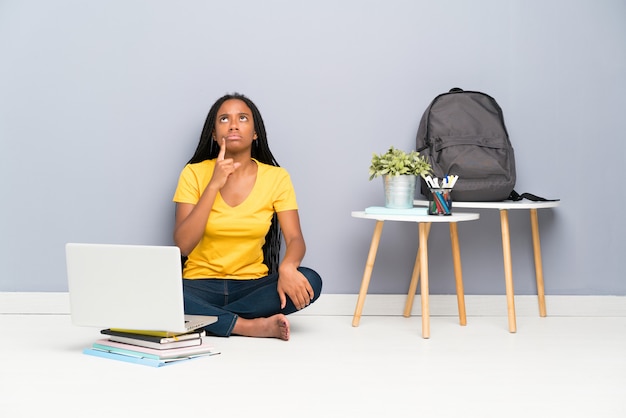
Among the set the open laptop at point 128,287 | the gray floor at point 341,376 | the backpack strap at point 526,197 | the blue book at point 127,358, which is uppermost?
the backpack strap at point 526,197

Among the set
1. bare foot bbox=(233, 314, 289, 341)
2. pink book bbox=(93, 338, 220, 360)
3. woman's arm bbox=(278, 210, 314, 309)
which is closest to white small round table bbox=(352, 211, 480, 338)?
woman's arm bbox=(278, 210, 314, 309)

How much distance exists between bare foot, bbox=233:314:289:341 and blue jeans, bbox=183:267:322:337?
3cm

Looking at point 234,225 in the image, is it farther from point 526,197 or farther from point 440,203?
point 526,197

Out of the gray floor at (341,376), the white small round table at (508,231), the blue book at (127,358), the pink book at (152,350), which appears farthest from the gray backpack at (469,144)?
the blue book at (127,358)

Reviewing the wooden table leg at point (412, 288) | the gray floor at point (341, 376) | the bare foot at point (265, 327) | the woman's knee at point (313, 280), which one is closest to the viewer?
the gray floor at point (341, 376)

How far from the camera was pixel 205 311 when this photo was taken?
2.30 m

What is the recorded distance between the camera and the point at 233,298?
246cm

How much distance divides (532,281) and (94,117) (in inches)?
67.9

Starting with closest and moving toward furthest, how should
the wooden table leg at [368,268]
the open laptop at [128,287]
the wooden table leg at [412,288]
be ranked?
the open laptop at [128,287] → the wooden table leg at [368,268] → the wooden table leg at [412,288]

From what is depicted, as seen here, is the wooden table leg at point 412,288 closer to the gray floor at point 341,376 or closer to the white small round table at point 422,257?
the white small round table at point 422,257

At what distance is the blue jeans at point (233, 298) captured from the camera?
7.61ft

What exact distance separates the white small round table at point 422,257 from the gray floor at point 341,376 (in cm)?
8

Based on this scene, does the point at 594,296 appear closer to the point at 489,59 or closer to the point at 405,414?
the point at 489,59

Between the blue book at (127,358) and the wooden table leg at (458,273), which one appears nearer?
the blue book at (127,358)
